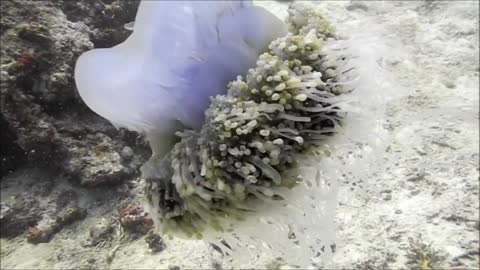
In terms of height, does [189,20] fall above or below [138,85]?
above

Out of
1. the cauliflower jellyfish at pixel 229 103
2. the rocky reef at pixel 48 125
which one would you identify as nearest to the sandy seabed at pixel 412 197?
the rocky reef at pixel 48 125

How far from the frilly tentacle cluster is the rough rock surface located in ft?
9.66

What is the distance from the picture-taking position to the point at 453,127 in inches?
169

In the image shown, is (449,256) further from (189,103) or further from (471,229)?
(189,103)

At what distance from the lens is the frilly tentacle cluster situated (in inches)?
64.9

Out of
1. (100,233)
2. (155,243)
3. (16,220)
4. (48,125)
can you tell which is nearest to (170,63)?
(155,243)

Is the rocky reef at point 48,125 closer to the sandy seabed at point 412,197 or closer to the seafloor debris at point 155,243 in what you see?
the sandy seabed at point 412,197

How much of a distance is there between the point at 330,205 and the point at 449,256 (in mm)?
1549

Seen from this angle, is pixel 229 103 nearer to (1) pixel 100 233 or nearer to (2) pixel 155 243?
(2) pixel 155 243

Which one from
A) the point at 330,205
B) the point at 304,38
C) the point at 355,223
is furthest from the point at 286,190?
the point at 355,223

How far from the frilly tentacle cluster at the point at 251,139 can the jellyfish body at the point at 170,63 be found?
0.35ft

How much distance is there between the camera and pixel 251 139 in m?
1.66

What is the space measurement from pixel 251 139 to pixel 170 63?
17.6 inches

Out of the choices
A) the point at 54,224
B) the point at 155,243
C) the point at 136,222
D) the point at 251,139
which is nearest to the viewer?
the point at 251,139
